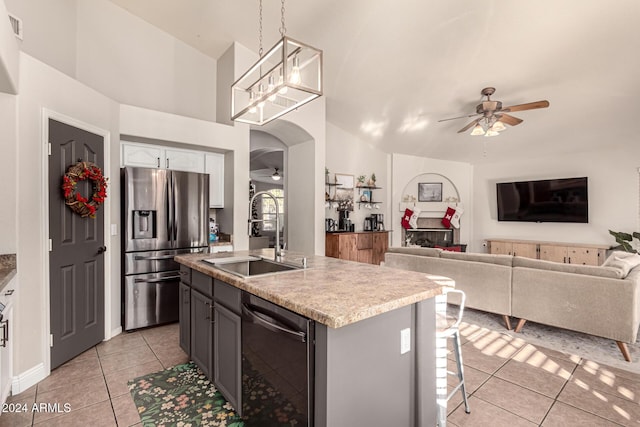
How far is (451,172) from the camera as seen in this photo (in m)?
7.59

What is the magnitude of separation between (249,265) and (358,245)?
12.1 feet

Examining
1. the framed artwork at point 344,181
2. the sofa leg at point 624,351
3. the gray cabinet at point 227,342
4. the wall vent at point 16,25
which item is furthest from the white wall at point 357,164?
the wall vent at point 16,25

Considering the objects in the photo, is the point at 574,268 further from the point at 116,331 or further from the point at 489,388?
the point at 116,331

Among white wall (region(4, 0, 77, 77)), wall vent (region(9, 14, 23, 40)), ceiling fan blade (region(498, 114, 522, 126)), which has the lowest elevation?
ceiling fan blade (region(498, 114, 522, 126))

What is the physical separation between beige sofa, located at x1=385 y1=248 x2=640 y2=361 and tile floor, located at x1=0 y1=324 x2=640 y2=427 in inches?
14.0

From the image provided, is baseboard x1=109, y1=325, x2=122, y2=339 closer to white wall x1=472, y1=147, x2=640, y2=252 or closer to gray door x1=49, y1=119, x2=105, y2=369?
gray door x1=49, y1=119, x2=105, y2=369

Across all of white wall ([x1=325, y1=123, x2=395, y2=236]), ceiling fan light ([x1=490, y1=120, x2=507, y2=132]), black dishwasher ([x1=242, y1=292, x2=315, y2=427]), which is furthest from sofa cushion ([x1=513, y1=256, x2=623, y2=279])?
white wall ([x1=325, y1=123, x2=395, y2=236])

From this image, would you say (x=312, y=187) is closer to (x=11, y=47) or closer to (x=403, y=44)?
(x=403, y=44)

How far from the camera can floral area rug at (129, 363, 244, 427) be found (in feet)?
6.54

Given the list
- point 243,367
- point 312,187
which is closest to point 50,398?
point 243,367

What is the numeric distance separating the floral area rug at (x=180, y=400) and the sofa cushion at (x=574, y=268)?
309 centimetres

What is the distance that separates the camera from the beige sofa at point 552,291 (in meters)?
2.76

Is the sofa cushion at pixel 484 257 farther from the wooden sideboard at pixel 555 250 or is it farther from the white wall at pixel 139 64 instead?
the white wall at pixel 139 64

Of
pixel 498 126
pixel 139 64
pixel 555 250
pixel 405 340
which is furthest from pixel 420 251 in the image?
pixel 139 64
